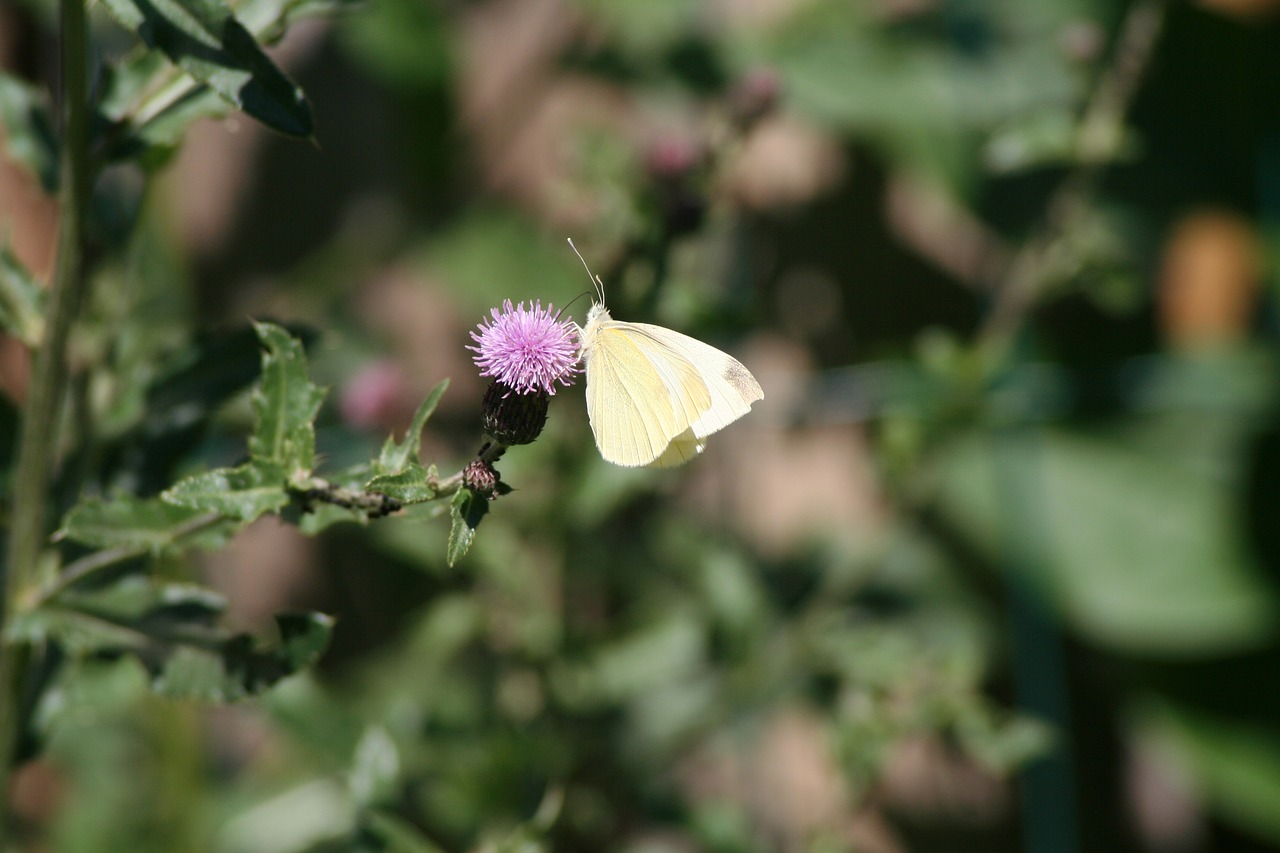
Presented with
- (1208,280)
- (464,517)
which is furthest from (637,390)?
(1208,280)

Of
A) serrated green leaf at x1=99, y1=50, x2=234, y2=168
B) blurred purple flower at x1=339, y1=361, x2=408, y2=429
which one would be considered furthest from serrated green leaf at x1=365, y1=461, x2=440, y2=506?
blurred purple flower at x1=339, y1=361, x2=408, y2=429

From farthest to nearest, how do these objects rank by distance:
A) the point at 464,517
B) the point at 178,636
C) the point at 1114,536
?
the point at 1114,536, the point at 178,636, the point at 464,517

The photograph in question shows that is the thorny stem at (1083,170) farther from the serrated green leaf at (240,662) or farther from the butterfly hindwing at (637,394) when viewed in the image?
the serrated green leaf at (240,662)

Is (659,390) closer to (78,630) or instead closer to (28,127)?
(78,630)

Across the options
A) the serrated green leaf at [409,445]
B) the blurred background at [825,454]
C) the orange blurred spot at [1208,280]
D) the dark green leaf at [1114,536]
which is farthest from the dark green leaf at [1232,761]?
the serrated green leaf at [409,445]

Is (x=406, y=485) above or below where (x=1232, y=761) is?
above

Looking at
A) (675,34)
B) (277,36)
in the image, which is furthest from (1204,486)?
(277,36)

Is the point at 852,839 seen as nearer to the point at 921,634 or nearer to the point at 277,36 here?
the point at 921,634
